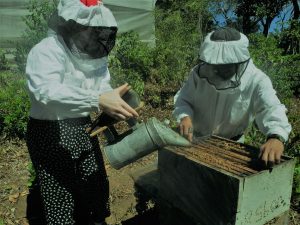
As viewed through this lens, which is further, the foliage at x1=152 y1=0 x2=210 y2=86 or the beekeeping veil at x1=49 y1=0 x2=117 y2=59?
the foliage at x1=152 y1=0 x2=210 y2=86

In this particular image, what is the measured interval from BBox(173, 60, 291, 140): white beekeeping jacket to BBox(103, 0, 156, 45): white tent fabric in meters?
7.46

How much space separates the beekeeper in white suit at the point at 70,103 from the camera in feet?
6.87

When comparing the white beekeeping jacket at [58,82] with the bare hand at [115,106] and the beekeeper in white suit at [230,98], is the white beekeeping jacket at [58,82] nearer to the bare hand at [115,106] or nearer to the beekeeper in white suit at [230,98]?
the bare hand at [115,106]

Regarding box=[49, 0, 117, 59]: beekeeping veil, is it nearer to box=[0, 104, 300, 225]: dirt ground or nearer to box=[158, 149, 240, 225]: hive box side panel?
box=[158, 149, 240, 225]: hive box side panel

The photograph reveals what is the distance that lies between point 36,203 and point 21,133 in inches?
59.2

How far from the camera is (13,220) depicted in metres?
3.72

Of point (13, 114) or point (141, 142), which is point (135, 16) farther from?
Result: point (141, 142)

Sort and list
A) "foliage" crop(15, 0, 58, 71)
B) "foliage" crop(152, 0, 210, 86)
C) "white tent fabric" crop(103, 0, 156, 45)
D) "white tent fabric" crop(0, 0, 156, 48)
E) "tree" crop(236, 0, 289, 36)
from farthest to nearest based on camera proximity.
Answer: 1. "tree" crop(236, 0, 289, 36)
2. "white tent fabric" crop(103, 0, 156, 45)
3. "white tent fabric" crop(0, 0, 156, 48)
4. "foliage" crop(152, 0, 210, 86)
5. "foliage" crop(15, 0, 58, 71)

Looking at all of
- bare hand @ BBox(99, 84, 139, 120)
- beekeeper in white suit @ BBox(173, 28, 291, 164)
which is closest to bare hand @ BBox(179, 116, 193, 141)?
beekeeper in white suit @ BBox(173, 28, 291, 164)

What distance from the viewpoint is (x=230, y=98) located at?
2.84 m

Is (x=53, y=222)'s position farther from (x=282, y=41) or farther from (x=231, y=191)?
(x=282, y=41)

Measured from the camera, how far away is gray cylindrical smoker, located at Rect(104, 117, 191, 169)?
7.38 ft

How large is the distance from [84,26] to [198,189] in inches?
49.6

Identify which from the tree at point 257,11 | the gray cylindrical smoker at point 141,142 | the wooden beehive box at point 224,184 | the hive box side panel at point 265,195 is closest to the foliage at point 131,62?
the wooden beehive box at point 224,184
